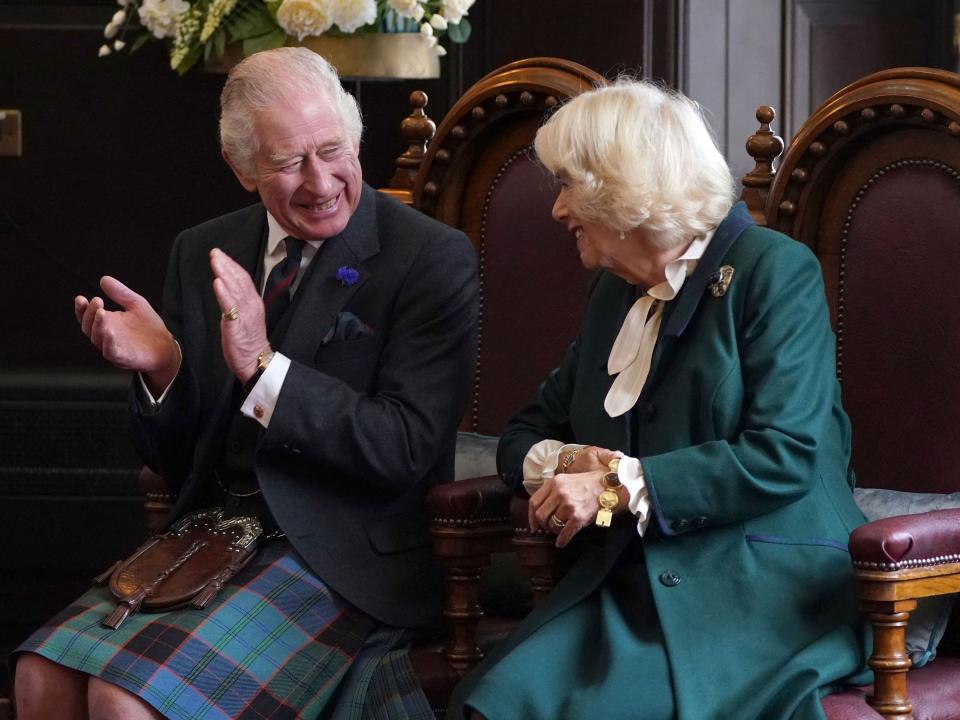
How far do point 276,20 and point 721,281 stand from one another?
161cm

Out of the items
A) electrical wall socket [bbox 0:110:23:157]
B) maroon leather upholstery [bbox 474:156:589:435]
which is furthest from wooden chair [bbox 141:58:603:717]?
electrical wall socket [bbox 0:110:23:157]

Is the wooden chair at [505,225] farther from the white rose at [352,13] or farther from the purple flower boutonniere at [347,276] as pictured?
the purple flower boutonniere at [347,276]

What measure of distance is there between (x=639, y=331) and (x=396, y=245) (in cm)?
52

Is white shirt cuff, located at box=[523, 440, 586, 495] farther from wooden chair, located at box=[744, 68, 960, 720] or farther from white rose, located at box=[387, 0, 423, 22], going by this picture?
white rose, located at box=[387, 0, 423, 22]

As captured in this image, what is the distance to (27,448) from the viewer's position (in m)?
4.52

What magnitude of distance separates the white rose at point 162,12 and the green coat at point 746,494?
1807 mm

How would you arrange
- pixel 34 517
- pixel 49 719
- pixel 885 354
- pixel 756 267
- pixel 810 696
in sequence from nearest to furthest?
pixel 810 696
pixel 756 267
pixel 49 719
pixel 885 354
pixel 34 517

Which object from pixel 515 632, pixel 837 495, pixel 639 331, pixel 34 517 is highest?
pixel 639 331

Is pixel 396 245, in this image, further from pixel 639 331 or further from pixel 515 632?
pixel 515 632

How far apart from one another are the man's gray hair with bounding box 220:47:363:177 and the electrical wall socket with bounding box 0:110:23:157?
6.95 ft

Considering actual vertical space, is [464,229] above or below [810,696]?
above

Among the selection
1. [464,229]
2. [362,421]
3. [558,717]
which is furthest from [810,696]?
[464,229]

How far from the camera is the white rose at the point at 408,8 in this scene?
138 inches

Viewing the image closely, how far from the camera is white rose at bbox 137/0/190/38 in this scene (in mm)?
Answer: 3725
